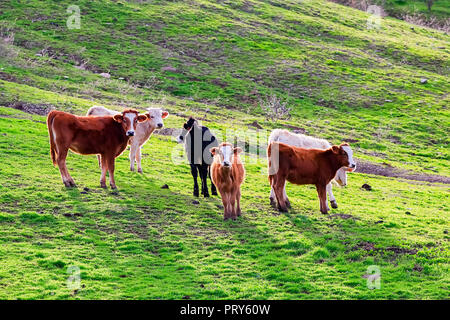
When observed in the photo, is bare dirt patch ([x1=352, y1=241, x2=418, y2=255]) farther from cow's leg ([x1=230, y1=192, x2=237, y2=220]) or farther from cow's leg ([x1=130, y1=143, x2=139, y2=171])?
cow's leg ([x1=130, y1=143, x2=139, y2=171])

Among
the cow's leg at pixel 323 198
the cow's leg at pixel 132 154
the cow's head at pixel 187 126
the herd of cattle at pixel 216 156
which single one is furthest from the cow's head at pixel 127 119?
the cow's leg at pixel 323 198

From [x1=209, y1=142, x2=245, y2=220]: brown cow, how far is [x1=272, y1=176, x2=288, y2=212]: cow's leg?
40.5 inches

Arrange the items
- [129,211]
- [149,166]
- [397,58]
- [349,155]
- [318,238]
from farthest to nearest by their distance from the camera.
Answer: [397,58] → [149,166] → [349,155] → [129,211] → [318,238]

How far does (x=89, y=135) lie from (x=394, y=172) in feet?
52.4

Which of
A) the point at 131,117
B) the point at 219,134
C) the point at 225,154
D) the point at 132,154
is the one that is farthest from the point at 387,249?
the point at 219,134

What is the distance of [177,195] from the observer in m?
17.1

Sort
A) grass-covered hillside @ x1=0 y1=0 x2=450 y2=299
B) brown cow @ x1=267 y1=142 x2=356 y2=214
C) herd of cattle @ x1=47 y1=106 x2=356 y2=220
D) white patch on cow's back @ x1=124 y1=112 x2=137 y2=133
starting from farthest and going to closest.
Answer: white patch on cow's back @ x1=124 y1=112 x2=137 y2=133
brown cow @ x1=267 y1=142 x2=356 y2=214
herd of cattle @ x1=47 y1=106 x2=356 y2=220
grass-covered hillside @ x1=0 y1=0 x2=450 y2=299

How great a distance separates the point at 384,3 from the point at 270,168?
7173 centimetres

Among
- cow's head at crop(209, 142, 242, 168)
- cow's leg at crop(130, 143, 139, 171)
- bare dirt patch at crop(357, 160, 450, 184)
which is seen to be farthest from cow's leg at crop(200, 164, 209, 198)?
bare dirt patch at crop(357, 160, 450, 184)

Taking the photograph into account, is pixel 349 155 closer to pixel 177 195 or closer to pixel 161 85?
pixel 177 195

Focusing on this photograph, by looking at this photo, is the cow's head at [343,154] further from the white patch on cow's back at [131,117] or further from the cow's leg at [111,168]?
the cow's leg at [111,168]

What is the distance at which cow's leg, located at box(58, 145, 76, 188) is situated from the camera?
15.8 meters

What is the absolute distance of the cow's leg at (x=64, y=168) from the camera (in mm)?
15766
